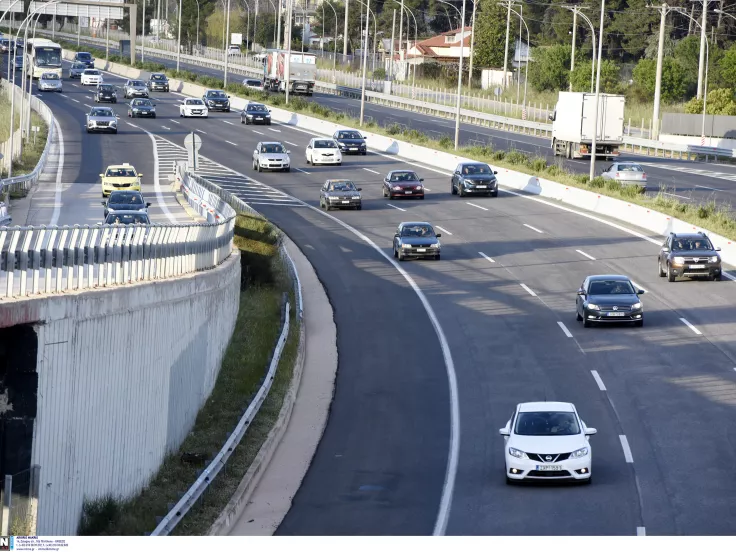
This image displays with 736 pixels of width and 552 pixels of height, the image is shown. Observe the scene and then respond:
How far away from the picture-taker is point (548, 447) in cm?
2306

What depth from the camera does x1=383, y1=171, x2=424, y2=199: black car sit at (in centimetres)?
5941

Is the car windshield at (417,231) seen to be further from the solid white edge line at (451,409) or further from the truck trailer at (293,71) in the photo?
the truck trailer at (293,71)

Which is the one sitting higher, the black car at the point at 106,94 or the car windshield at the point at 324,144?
the black car at the point at 106,94

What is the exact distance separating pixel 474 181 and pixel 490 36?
8555 centimetres

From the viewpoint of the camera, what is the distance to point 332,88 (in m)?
130

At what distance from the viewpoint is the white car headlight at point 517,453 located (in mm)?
23109

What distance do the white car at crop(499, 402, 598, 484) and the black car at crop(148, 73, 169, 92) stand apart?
96.5m

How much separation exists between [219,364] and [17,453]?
14497mm

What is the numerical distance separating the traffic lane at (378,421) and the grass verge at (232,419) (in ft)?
4.34

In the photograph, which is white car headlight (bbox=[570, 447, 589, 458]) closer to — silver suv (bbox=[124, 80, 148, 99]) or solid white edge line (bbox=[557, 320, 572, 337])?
solid white edge line (bbox=[557, 320, 572, 337])

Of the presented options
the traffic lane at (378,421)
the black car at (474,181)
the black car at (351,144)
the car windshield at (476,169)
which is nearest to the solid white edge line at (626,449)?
the traffic lane at (378,421)

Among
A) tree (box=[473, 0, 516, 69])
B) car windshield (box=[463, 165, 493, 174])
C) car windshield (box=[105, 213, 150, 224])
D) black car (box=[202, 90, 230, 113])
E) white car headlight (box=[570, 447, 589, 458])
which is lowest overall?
white car headlight (box=[570, 447, 589, 458])

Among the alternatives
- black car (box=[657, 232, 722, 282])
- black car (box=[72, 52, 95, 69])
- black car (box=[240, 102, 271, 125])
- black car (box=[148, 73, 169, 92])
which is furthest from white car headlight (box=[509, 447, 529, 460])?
black car (box=[72, 52, 95, 69])

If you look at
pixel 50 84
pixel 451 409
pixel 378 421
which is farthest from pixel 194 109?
pixel 378 421
